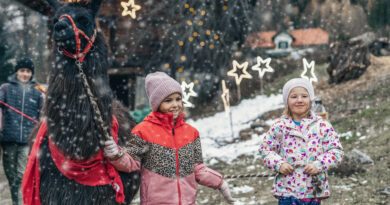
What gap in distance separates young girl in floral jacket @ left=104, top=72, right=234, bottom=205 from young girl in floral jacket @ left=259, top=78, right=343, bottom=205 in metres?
0.42

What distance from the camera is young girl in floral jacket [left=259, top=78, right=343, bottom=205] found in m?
2.71

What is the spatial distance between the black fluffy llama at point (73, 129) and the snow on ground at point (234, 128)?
5864mm

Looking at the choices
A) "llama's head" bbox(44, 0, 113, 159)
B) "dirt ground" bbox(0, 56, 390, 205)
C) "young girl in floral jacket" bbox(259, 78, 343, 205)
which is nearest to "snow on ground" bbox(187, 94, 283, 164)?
"dirt ground" bbox(0, 56, 390, 205)

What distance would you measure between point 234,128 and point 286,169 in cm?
897

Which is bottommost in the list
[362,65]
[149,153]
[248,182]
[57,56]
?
[248,182]

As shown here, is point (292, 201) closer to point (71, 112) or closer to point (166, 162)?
point (166, 162)

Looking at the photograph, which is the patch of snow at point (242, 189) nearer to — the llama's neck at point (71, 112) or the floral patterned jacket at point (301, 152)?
the floral patterned jacket at point (301, 152)

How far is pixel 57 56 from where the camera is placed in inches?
102

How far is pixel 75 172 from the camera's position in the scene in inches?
99.5

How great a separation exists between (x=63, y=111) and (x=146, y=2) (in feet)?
34.1

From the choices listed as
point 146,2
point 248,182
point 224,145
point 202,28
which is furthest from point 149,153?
point 146,2

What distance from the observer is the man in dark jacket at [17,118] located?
463 centimetres

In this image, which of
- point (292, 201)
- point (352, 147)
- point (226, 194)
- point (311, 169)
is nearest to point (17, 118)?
point (226, 194)

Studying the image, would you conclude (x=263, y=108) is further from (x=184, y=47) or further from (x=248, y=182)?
(x=248, y=182)
